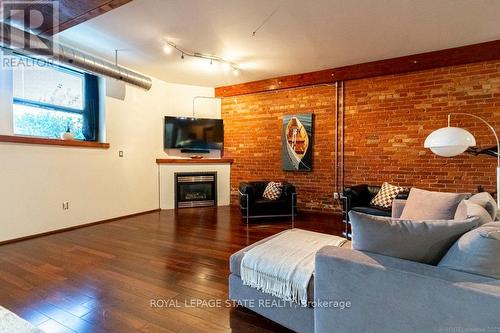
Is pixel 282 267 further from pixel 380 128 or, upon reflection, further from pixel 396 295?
pixel 380 128

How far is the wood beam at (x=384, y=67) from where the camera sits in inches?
151

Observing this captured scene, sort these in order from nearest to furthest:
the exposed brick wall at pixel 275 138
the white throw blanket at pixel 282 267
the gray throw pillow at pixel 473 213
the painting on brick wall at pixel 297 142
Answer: the gray throw pillow at pixel 473 213
the white throw blanket at pixel 282 267
the exposed brick wall at pixel 275 138
the painting on brick wall at pixel 297 142

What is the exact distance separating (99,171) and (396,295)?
462 cm

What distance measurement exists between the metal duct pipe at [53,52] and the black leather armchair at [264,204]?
2764mm

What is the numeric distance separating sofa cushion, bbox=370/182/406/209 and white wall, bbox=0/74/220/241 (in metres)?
3.92

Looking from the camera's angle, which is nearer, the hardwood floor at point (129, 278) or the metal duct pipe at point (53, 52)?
the hardwood floor at point (129, 278)

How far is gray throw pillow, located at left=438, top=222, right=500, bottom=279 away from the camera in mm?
1085

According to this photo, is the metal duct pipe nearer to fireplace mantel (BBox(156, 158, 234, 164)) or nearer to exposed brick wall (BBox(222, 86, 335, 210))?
fireplace mantel (BBox(156, 158, 234, 164))

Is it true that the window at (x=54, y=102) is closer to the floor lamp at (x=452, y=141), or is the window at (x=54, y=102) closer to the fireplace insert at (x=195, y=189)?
the fireplace insert at (x=195, y=189)

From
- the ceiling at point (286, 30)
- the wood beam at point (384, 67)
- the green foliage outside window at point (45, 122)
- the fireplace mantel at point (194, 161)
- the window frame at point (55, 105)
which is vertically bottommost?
the fireplace mantel at point (194, 161)

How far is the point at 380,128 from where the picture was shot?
4.61 meters

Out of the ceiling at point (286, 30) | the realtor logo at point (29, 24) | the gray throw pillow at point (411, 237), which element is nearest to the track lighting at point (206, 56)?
the ceiling at point (286, 30)

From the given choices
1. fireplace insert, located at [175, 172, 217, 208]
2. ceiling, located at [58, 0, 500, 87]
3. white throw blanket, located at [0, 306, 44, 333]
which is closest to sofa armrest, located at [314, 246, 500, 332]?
white throw blanket, located at [0, 306, 44, 333]

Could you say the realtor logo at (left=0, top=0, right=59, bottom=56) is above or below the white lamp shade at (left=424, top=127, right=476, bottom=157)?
above
